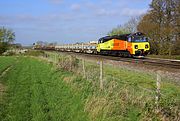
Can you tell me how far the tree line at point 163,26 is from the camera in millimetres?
52406

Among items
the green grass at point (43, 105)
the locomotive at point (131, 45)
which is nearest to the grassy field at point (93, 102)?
the green grass at point (43, 105)

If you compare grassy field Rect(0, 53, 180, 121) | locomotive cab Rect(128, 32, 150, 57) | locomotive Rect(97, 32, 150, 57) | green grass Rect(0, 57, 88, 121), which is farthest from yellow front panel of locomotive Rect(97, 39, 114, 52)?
green grass Rect(0, 57, 88, 121)

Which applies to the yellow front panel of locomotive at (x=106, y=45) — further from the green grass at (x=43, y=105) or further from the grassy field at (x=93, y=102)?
the green grass at (x=43, y=105)

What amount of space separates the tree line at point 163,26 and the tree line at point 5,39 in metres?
58.3

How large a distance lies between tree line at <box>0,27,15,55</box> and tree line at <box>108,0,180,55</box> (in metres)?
58.3

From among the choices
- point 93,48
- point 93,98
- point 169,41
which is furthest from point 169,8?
point 93,98

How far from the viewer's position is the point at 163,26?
5606 cm

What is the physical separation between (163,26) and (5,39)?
71.3 metres

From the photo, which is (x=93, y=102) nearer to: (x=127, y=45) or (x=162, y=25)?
(x=127, y=45)

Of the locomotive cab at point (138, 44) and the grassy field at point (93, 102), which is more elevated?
the locomotive cab at point (138, 44)

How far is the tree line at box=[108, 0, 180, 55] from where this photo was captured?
172ft

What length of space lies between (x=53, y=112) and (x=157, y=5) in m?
50.9

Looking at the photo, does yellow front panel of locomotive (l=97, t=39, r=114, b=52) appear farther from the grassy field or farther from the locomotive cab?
the grassy field

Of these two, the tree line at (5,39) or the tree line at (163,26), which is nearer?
the tree line at (163,26)
